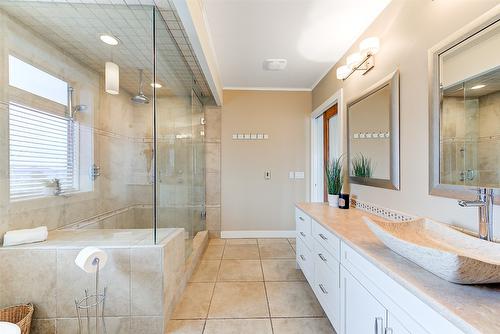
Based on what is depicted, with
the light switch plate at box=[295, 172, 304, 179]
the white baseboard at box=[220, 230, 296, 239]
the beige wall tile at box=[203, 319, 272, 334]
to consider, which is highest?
the light switch plate at box=[295, 172, 304, 179]

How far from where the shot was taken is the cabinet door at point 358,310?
1.03 m

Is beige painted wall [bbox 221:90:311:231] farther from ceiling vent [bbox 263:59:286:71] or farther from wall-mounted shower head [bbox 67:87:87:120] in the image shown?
wall-mounted shower head [bbox 67:87:87:120]

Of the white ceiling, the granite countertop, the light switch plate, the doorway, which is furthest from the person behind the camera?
the light switch plate

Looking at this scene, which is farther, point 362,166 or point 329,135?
point 329,135

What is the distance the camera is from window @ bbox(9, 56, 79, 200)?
168 centimetres

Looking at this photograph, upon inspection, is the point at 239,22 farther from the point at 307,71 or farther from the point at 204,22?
the point at 307,71

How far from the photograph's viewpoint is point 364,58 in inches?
78.5

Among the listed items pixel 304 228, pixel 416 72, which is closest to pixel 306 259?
pixel 304 228

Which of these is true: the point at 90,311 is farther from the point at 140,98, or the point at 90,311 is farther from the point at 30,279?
the point at 140,98

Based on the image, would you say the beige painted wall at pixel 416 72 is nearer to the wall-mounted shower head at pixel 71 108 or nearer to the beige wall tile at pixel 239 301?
the beige wall tile at pixel 239 301

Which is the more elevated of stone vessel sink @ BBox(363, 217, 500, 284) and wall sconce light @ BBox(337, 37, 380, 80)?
wall sconce light @ BBox(337, 37, 380, 80)

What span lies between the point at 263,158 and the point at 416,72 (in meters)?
2.41

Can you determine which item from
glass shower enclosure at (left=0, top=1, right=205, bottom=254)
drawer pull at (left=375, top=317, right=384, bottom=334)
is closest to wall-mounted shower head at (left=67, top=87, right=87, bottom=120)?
glass shower enclosure at (left=0, top=1, right=205, bottom=254)

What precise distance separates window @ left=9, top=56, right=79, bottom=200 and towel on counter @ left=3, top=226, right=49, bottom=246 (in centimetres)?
29
